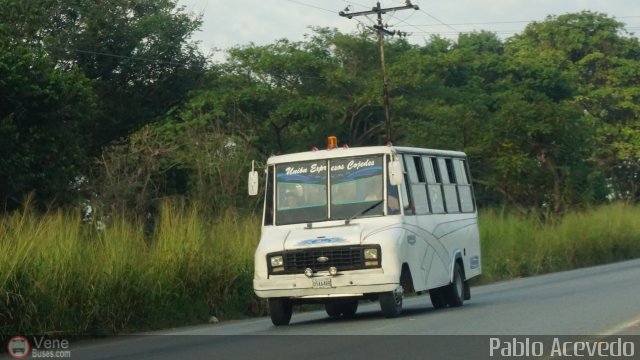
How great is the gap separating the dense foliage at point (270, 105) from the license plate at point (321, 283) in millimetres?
12933

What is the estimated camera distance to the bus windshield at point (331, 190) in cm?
1808

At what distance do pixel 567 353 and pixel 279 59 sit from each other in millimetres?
43761

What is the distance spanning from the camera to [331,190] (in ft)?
60.0

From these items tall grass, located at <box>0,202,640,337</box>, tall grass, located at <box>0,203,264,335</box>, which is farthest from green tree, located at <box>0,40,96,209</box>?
tall grass, located at <box>0,203,264,335</box>

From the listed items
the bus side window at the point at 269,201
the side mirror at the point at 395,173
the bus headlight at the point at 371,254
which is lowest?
the bus headlight at the point at 371,254

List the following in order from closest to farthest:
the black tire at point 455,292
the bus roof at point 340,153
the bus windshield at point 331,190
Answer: the bus windshield at point 331,190 → the bus roof at point 340,153 → the black tire at point 455,292

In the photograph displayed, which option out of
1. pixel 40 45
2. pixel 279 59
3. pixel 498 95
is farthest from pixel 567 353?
pixel 498 95

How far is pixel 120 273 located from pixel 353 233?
11.3ft

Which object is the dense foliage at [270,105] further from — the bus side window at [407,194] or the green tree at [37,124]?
the bus side window at [407,194]

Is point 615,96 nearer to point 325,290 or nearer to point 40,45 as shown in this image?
point 40,45

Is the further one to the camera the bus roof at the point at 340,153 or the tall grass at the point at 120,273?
the bus roof at the point at 340,153

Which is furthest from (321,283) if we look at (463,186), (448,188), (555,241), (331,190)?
(555,241)

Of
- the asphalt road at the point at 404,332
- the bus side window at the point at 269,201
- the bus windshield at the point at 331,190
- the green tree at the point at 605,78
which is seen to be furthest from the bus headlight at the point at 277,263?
the green tree at the point at 605,78

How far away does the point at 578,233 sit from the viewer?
41688 mm
